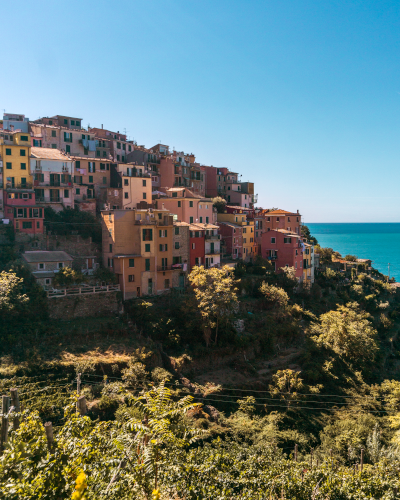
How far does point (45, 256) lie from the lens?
38.9 metres

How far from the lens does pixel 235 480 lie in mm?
14023

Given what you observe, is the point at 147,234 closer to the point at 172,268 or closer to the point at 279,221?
the point at 172,268

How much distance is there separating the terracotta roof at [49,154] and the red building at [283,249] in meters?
30.9

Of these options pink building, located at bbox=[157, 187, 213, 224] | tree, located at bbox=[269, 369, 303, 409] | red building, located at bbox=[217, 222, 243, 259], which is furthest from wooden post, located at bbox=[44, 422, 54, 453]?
red building, located at bbox=[217, 222, 243, 259]

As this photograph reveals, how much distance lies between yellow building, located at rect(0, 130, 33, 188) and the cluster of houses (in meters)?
0.11

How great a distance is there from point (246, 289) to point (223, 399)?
18221 millimetres

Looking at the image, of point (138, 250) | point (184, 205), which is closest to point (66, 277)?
point (138, 250)

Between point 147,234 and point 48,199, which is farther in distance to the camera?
point 48,199

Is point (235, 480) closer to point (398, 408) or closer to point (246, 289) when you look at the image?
point (398, 408)

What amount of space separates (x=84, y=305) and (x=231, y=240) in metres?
25.6

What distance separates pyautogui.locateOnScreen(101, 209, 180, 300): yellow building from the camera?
1608 inches

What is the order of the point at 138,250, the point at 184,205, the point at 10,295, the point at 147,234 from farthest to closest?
the point at 184,205 < the point at 147,234 < the point at 138,250 < the point at 10,295

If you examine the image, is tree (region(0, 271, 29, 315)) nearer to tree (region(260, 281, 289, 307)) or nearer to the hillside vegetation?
the hillside vegetation

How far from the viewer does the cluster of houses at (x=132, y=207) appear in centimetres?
4206
